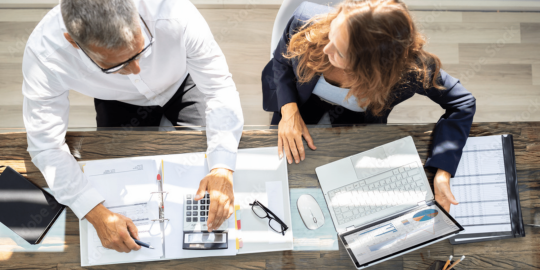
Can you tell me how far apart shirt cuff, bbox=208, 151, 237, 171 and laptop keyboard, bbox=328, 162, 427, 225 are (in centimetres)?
38

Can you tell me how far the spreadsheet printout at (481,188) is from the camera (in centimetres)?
123

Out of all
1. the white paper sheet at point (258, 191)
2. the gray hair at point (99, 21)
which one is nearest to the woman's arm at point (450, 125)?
the white paper sheet at point (258, 191)

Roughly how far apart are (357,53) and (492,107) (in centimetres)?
169

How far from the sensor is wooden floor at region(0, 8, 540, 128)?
2.17 metres

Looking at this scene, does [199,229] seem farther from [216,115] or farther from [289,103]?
[289,103]

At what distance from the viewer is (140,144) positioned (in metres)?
1.24

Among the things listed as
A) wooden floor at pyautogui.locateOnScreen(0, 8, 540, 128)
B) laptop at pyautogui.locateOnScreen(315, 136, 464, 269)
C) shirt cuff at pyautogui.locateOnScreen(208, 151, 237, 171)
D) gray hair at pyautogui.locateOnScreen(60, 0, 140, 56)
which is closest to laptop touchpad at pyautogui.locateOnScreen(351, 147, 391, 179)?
laptop at pyautogui.locateOnScreen(315, 136, 464, 269)

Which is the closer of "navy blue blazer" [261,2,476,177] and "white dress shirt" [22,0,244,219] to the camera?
"white dress shirt" [22,0,244,219]

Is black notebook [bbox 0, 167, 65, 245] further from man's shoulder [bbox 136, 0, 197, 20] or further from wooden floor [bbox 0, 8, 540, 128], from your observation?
wooden floor [bbox 0, 8, 540, 128]

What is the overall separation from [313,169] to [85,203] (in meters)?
0.80

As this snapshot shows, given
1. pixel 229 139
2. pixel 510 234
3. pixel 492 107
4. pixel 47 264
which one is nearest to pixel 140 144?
pixel 229 139

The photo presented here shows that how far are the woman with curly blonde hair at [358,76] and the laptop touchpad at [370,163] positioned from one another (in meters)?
0.16

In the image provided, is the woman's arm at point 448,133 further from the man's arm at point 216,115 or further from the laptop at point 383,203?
the man's arm at point 216,115

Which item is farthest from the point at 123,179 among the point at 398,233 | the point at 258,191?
the point at 398,233
